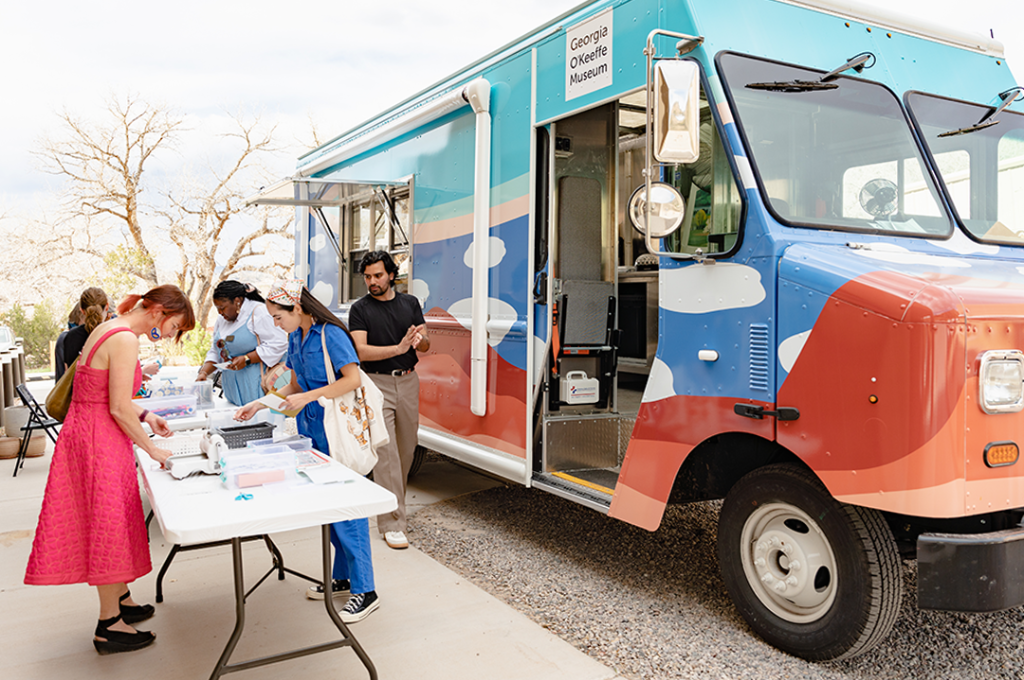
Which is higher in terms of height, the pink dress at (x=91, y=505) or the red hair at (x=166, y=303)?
the red hair at (x=166, y=303)

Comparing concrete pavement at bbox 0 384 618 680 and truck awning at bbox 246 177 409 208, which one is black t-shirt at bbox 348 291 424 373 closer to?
concrete pavement at bbox 0 384 618 680

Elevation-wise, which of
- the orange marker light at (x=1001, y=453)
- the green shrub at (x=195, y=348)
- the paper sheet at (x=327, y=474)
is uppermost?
the orange marker light at (x=1001, y=453)

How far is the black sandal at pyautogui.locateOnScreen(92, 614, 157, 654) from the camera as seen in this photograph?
3.39 m

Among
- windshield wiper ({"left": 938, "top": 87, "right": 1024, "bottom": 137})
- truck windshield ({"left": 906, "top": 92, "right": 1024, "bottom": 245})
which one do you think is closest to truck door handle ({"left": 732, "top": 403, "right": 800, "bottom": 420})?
truck windshield ({"left": 906, "top": 92, "right": 1024, "bottom": 245})

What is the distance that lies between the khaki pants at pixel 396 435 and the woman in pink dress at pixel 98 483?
71.0 inches

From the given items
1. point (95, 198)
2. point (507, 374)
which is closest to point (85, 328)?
point (507, 374)

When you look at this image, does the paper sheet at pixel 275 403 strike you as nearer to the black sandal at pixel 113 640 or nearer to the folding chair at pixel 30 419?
the black sandal at pixel 113 640

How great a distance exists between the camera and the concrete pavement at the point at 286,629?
10.7 feet

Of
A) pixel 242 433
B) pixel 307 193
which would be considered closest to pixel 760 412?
pixel 242 433

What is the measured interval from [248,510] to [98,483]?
105cm

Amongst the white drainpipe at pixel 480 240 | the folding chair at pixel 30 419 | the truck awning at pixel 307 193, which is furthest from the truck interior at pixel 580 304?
the folding chair at pixel 30 419

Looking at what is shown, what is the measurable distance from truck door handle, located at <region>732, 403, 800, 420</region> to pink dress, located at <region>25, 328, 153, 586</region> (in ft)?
8.53

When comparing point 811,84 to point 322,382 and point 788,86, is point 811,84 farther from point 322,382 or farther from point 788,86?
point 322,382

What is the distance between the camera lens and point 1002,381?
276 cm
